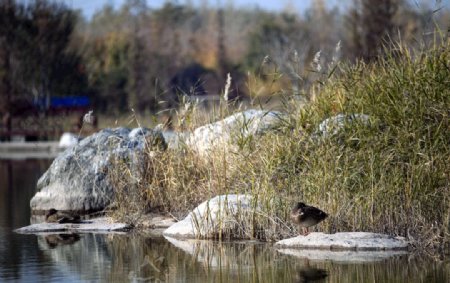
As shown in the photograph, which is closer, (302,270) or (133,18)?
(302,270)

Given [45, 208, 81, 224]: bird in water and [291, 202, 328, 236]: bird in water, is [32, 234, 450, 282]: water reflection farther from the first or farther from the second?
[45, 208, 81, 224]: bird in water

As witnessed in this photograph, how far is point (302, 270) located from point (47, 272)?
271 centimetres

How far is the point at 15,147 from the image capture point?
42.2m

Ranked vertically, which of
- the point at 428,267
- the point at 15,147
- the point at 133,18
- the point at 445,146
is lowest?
the point at 428,267

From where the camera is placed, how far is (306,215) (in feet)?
41.0

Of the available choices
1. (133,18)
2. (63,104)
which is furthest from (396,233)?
(133,18)

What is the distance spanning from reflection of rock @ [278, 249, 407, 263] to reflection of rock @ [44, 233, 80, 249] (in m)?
3.19

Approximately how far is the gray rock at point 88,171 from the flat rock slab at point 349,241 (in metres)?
4.38

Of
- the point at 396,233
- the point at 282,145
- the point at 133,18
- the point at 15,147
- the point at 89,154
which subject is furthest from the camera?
the point at 133,18

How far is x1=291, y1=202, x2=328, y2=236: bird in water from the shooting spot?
41.0 feet

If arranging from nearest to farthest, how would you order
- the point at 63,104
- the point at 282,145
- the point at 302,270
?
the point at 302,270 < the point at 282,145 < the point at 63,104

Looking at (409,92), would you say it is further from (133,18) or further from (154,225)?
(133,18)

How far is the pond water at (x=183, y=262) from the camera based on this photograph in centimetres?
1113

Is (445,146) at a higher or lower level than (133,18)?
lower
